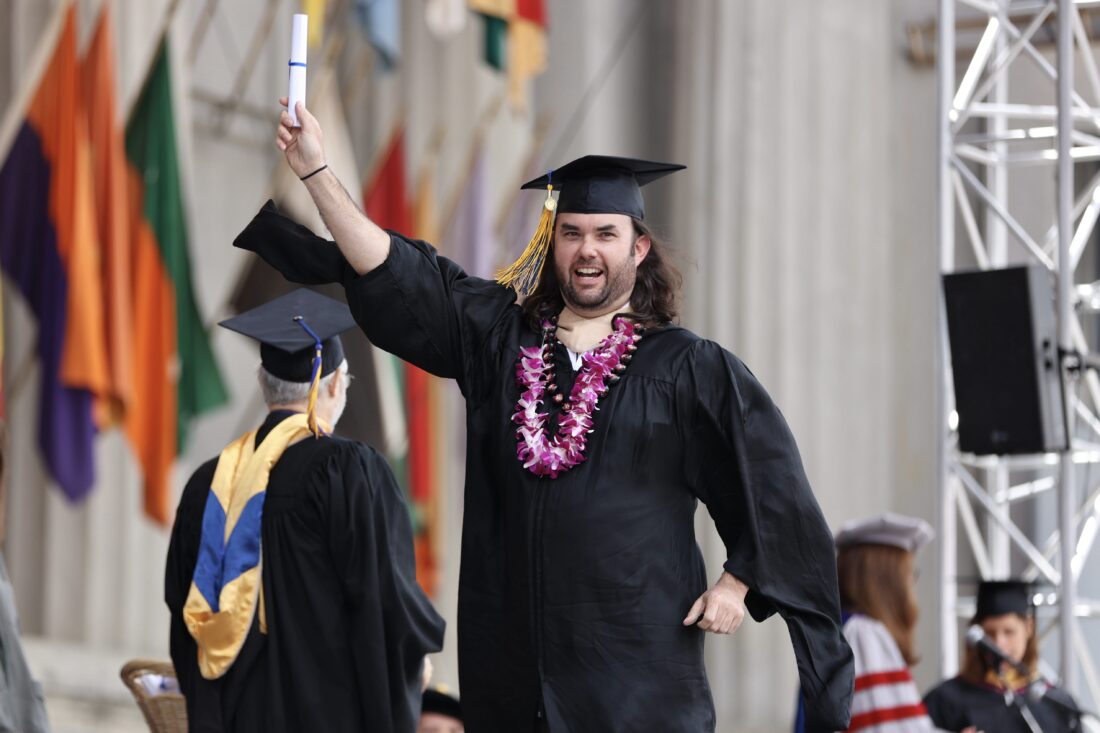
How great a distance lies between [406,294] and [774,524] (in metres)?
0.87

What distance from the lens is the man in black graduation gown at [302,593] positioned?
448cm

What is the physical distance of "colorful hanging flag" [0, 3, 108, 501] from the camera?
816 centimetres

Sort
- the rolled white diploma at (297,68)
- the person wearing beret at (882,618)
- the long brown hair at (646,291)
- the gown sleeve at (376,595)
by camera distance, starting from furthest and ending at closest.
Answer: the person wearing beret at (882,618) → the gown sleeve at (376,595) → the long brown hair at (646,291) → the rolled white diploma at (297,68)

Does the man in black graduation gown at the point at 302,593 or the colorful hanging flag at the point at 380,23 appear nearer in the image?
the man in black graduation gown at the point at 302,593

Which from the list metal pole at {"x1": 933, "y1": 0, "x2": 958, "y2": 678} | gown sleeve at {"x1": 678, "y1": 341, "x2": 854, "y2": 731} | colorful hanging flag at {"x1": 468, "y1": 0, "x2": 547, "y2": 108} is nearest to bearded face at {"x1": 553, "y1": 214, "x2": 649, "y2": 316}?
gown sleeve at {"x1": 678, "y1": 341, "x2": 854, "y2": 731}

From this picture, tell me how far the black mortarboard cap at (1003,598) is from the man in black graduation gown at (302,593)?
247 cm

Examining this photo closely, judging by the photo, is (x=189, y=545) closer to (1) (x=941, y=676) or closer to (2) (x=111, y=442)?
(1) (x=941, y=676)

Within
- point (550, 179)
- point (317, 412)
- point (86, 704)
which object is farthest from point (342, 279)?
point (86, 704)

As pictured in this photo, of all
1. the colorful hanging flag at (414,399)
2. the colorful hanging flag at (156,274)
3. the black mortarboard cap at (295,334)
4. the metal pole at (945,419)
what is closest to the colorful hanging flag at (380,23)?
the colorful hanging flag at (414,399)

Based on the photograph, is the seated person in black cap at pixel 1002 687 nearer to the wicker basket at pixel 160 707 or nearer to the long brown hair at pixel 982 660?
the long brown hair at pixel 982 660

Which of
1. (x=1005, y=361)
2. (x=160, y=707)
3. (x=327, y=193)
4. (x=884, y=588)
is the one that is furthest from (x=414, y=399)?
(x=327, y=193)

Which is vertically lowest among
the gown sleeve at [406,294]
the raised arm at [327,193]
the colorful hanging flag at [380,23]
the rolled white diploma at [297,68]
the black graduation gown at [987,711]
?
the black graduation gown at [987,711]

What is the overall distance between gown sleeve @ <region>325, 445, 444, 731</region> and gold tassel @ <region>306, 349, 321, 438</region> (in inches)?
4.1

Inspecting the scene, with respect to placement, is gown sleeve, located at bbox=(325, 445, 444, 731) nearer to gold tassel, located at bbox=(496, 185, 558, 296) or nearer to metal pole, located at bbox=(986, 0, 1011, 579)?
gold tassel, located at bbox=(496, 185, 558, 296)
